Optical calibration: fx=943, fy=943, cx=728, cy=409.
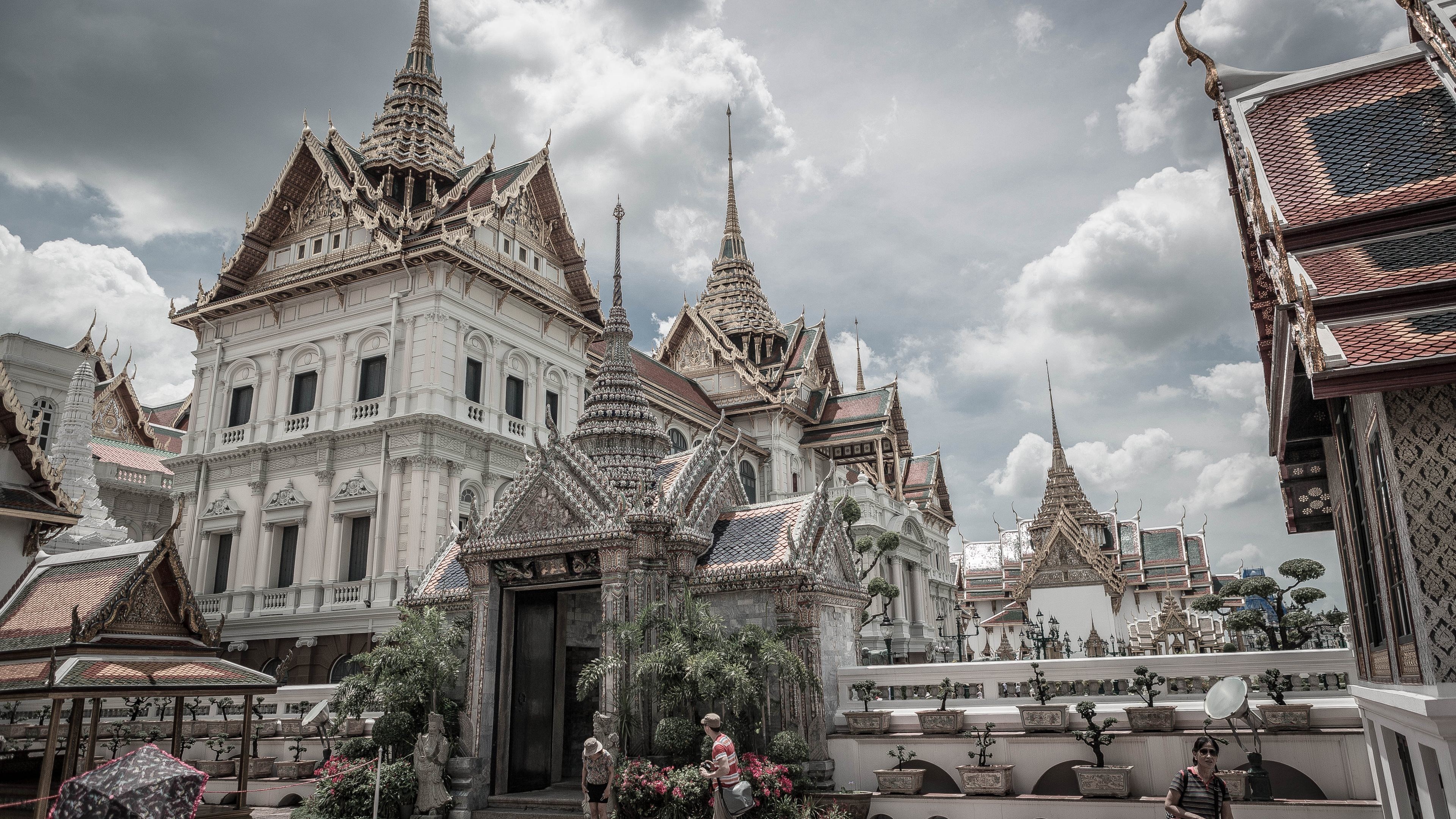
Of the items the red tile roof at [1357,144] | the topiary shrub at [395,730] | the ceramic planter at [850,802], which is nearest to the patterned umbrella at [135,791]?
the topiary shrub at [395,730]

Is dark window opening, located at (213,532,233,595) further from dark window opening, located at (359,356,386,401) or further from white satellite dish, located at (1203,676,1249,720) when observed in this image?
white satellite dish, located at (1203,676,1249,720)

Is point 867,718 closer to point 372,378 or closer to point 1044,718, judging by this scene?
point 1044,718

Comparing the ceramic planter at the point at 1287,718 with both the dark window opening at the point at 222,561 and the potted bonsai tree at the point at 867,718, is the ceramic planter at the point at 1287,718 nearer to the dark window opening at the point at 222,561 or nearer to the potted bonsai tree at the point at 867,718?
the potted bonsai tree at the point at 867,718

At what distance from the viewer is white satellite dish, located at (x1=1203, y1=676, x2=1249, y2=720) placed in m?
7.73

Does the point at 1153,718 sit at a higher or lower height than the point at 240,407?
lower

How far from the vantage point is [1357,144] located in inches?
271

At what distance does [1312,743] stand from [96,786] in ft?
30.1

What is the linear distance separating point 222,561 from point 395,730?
18.2 meters

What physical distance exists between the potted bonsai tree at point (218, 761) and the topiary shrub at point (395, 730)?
4.28 m

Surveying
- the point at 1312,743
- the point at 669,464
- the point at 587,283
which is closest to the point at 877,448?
the point at 587,283

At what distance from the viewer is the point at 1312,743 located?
26.4ft

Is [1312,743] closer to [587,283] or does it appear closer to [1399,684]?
[1399,684]

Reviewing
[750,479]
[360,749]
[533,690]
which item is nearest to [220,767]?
[360,749]

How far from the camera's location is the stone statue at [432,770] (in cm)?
991
